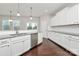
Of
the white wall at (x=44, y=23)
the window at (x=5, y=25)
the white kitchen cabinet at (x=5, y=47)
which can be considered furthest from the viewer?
the white wall at (x=44, y=23)

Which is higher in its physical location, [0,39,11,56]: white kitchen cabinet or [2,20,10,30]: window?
[2,20,10,30]: window

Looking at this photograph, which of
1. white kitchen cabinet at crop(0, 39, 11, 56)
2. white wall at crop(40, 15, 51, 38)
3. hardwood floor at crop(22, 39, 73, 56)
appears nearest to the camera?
white kitchen cabinet at crop(0, 39, 11, 56)

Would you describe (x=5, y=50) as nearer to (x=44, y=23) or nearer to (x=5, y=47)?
(x=5, y=47)

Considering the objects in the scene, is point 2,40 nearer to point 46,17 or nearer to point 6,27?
point 6,27

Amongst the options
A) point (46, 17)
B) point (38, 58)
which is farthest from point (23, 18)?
point (38, 58)

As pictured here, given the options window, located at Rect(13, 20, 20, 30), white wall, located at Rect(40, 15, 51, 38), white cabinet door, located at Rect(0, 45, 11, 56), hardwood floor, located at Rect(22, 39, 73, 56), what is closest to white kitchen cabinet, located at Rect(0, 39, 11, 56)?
white cabinet door, located at Rect(0, 45, 11, 56)

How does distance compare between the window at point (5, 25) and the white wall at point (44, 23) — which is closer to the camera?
the window at point (5, 25)

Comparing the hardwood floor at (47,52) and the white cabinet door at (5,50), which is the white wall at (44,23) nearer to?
the hardwood floor at (47,52)

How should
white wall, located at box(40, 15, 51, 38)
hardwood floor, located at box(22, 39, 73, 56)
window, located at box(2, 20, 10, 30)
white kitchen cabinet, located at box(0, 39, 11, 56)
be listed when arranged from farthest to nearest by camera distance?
white wall, located at box(40, 15, 51, 38), window, located at box(2, 20, 10, 30), hardwood floor, located at box(22, 39, 73, 56), white kitchen cabinet, located at box(0, 39, 11, 56)

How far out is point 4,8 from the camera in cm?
563

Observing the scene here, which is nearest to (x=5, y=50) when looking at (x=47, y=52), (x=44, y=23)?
(x=47, y=52)

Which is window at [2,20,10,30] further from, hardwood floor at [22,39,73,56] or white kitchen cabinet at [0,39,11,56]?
white kitchen cabinet at [0,39,11,56]

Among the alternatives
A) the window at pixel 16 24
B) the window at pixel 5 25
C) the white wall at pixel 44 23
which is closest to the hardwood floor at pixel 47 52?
the window at pixel 16 24

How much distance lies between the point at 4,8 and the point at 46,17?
15.0ft
